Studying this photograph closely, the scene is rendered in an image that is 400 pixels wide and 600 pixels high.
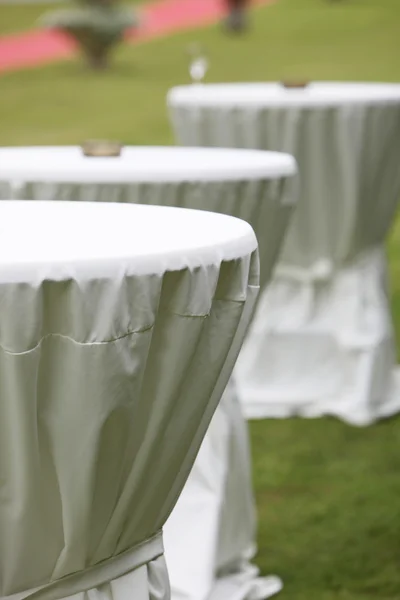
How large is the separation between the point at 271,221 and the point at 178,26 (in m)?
13.6

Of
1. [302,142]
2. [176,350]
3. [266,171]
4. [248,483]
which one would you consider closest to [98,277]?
[176,350]

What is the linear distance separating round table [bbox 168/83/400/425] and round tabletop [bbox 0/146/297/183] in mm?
1013

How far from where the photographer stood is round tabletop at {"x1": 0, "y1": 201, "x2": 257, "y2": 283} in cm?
144

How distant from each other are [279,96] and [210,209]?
1.48 m

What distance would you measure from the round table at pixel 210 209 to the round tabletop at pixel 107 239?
0.57 meters

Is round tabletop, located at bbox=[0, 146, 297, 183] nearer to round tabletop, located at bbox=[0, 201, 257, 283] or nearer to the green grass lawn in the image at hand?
round tabletop, located at bbox=[0, 201, 257, 283]

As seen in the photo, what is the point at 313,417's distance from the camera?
4.14m

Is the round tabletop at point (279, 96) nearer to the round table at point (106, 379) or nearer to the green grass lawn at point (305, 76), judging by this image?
the green grass lawn at point (305, 76)

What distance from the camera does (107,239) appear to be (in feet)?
5.30

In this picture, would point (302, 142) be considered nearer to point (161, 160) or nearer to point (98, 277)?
point (161, 160)

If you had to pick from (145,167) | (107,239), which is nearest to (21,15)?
(145,167)

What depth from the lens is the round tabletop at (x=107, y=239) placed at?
1436mm

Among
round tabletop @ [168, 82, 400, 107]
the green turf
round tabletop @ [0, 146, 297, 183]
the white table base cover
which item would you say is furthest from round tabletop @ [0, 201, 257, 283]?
the green turf

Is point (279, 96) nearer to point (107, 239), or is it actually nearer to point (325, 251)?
point (325, 251)
